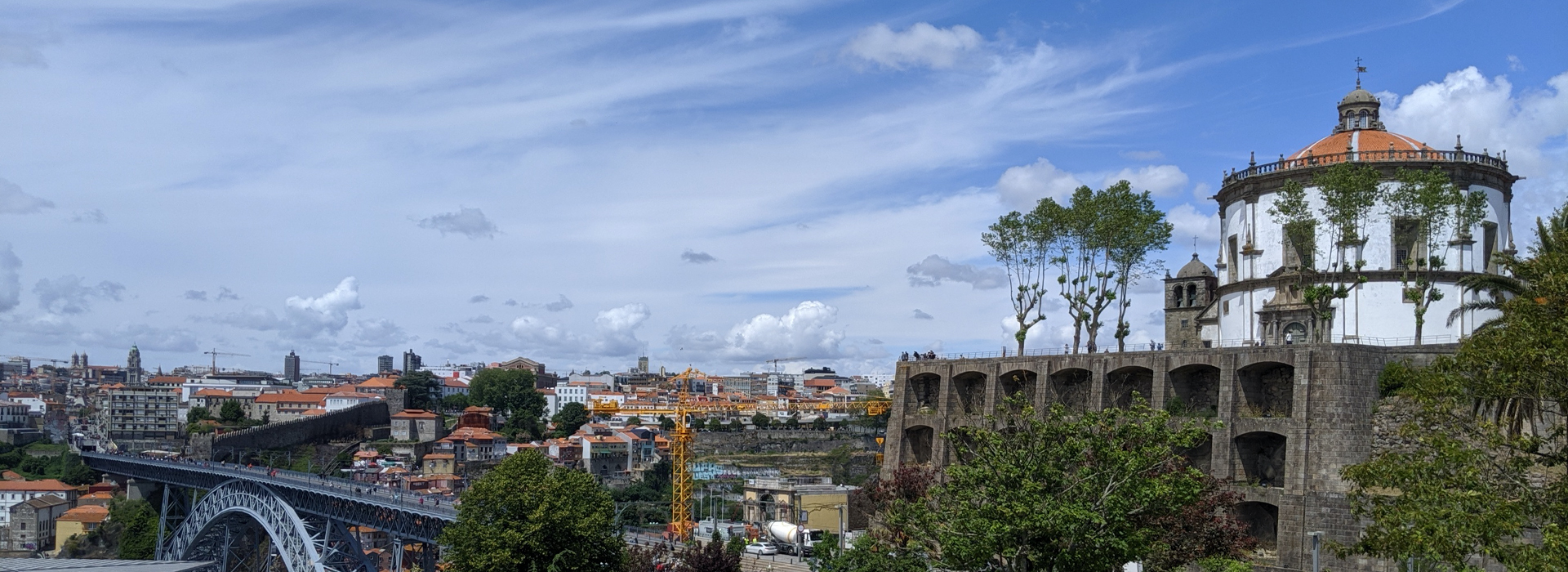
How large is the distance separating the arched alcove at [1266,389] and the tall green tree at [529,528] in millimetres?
23669

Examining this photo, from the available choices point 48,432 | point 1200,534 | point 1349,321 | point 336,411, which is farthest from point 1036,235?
point 48,432

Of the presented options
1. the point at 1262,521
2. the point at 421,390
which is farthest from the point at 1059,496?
the point at 421,390

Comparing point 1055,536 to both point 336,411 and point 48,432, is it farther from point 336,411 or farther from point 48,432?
point 48,432

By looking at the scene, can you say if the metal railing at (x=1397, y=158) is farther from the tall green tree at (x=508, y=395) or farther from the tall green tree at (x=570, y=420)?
the tall green tree at (x=508, y=395)

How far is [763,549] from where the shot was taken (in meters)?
58.1

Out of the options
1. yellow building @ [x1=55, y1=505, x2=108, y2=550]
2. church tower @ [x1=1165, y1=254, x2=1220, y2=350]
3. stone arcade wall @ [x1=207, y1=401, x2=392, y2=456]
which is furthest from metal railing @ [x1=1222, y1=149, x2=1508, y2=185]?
stone arcade wall @ [x1=207, y1=401, x2=392, y2=456]

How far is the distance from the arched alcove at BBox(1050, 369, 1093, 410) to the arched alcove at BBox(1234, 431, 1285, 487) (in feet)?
25.4

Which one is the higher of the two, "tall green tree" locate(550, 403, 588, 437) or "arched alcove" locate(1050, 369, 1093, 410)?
"arched alcove" locate(1050, 369, 1093, 410)

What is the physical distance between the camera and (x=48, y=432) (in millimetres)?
162750

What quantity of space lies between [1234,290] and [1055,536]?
3171cm

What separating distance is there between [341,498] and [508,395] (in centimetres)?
10009

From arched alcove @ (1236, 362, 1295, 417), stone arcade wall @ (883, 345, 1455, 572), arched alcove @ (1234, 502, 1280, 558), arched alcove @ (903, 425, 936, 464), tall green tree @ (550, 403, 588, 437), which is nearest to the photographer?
stone arcade wall @ (883, 345, 1455, 572)

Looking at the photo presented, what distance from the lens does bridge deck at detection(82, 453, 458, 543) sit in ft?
221

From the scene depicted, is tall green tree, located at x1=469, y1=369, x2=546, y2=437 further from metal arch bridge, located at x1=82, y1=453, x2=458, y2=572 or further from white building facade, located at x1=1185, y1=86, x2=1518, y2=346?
white building facade, located at x1=1185, y1=86, x2=1518, y2=346
